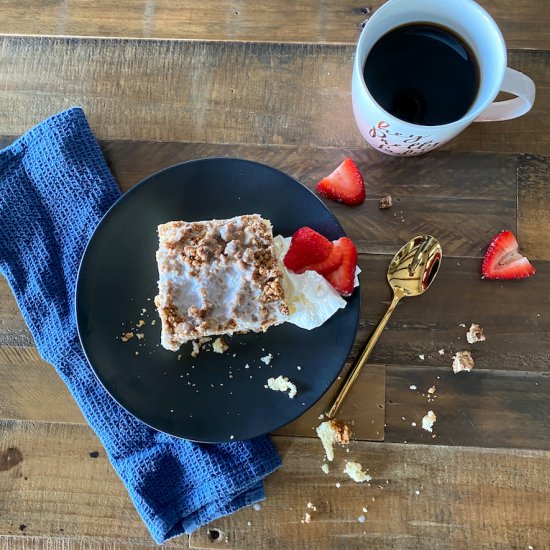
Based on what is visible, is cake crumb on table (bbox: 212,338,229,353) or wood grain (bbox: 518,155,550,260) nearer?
cake crumb on table (bbox: 212,338,229,353)

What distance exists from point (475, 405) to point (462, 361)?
0.11 m

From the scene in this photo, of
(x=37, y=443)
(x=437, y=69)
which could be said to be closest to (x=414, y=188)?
(x=437, y=69)

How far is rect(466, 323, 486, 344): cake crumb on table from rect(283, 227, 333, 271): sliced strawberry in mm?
392

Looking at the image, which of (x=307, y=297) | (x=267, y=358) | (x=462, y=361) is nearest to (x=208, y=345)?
(x=267, y=358)

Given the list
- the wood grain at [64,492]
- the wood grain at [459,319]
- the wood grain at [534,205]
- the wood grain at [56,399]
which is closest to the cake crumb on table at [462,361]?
the wood grain at [459,319]

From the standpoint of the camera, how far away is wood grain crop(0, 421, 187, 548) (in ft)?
4.48

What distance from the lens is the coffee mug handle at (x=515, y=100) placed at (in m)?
1.15

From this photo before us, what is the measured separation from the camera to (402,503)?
1.35 meters

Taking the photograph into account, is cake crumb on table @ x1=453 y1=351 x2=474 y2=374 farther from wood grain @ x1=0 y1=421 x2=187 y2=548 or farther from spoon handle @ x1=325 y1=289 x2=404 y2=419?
wood grain @ x1=0 y1=421 x2=187 y2=548

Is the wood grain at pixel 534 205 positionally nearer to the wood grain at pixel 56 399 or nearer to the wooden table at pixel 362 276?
the wooden table at pixel 362 276

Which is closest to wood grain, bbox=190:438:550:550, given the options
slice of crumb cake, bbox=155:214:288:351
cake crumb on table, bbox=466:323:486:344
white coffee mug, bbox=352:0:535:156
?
cake crumb on table, bbox=466:323:486:344

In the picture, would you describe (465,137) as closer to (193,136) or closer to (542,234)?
(542,234)

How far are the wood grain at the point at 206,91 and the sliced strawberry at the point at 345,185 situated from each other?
3.6 inches

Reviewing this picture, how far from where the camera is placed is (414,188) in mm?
1380
